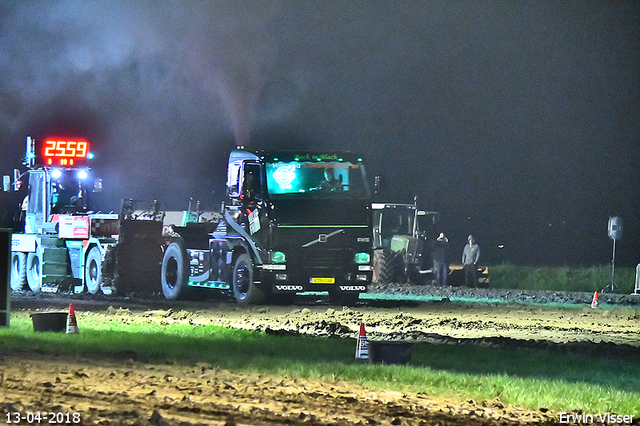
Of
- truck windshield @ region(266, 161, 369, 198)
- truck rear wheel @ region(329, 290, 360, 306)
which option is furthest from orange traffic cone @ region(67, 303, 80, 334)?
truck rear wheel @ region(329, 290, 360, 306)

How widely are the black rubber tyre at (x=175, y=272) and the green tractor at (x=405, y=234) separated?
8.08 metres

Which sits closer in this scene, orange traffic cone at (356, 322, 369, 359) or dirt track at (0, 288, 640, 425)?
dirt track at (0, 288, 640, 425)

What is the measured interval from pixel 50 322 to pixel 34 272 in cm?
1436

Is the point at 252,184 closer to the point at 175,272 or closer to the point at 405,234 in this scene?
the point at 175,272

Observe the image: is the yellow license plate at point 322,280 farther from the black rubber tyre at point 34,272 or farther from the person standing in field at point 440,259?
the person standing in field at point 440,259

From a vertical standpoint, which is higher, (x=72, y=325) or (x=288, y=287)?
(x=288, y=287)

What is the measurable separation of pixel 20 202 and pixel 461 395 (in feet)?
75.3

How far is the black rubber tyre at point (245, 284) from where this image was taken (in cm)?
2538

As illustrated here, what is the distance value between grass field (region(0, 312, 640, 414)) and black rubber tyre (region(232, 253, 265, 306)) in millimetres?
6189

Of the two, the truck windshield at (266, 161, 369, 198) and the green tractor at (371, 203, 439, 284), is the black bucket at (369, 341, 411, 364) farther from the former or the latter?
the green tractor at (371, 203, 439, 284)

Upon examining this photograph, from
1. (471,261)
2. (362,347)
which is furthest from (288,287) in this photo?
(471,261)

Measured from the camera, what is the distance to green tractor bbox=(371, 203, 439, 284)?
34750 millimetres

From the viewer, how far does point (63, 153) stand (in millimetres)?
31188

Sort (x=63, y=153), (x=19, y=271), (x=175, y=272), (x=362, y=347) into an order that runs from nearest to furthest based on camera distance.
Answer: (x=362, y=347) → (x=175, y=272) → (x=63, y=153) → (x=19, y=271)
